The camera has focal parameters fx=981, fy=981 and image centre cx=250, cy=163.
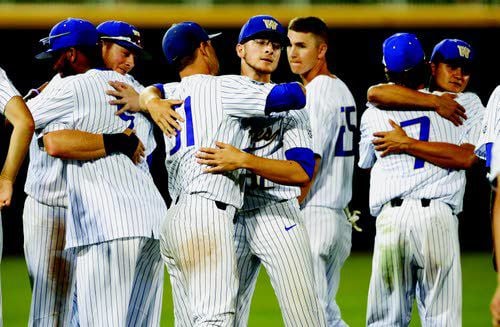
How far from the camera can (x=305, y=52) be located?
281 inches

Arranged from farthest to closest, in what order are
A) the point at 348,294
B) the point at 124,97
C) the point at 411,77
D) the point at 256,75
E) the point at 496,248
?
the point at 348,294 < the point at 411,77 < the point at 124,97 < the point at 256,75 < the point at 496,248

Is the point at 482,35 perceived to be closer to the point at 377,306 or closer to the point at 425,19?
the point at 425,19

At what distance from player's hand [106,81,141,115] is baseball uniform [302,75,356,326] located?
1.49 metres

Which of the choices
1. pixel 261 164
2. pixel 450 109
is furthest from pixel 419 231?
pixel 261 164

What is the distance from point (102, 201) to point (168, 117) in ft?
2.58

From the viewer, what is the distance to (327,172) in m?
6.88

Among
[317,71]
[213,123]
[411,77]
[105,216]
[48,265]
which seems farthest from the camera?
[317,71]

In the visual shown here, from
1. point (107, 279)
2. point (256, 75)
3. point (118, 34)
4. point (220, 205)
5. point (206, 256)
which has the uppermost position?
point (118, 34)

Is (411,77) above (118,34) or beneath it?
beneath

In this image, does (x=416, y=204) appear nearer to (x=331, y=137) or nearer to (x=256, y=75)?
(x=331, y=137)

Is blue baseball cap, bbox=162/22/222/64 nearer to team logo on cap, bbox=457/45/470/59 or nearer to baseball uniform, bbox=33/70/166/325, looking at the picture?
baseball uniform, bbox=33/70/166/325

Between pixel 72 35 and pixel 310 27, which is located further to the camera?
pixel 310 27

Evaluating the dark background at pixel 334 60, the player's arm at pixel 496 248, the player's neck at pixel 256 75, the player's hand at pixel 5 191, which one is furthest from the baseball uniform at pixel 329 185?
the dark background at pixel 334 60

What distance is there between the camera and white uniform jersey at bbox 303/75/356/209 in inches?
267
